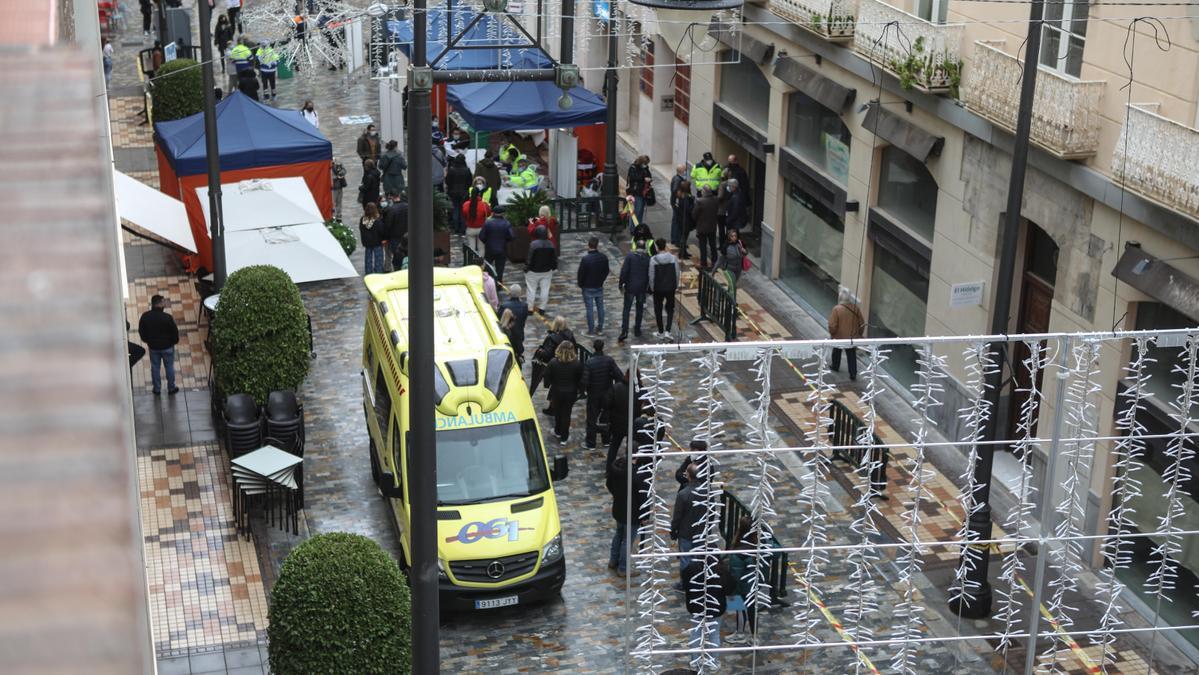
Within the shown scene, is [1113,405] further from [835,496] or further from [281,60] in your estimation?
[281,60]

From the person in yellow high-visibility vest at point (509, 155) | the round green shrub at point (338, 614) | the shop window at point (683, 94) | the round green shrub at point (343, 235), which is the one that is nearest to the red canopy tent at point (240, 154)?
the round green shrub at point (343, 235)

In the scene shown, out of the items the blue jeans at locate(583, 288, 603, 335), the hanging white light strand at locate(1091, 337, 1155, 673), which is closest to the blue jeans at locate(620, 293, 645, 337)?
the blue jeans at locate(583, 288, 603, 335)

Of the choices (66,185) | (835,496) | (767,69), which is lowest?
(835,496)

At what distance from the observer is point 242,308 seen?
62.9 feet

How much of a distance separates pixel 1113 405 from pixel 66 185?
17195 mm

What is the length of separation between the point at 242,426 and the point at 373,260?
27.1ft

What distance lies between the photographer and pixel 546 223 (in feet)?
82.2

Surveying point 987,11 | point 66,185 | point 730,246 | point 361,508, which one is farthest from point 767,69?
point 66,185

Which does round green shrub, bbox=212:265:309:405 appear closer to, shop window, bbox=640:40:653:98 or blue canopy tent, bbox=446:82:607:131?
blue canopy tent, bbox=446:82:607:131

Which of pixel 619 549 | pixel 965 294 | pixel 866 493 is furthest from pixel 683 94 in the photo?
pixel 866 493

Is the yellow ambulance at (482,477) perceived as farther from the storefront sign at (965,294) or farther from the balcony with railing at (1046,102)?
the balcony with railing at (1046,102)

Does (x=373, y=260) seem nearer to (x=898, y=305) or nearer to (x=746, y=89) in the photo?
(x=746, y=89)

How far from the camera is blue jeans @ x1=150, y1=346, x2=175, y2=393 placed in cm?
2016

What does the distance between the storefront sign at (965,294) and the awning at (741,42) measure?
27.3 ft
